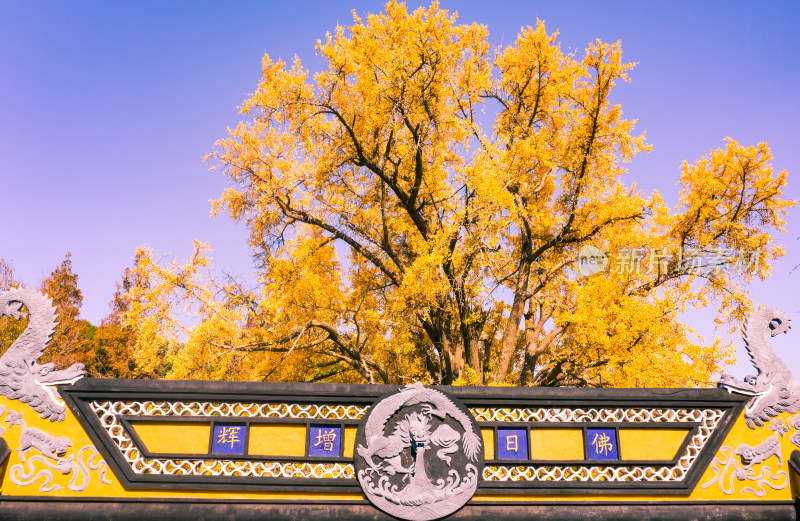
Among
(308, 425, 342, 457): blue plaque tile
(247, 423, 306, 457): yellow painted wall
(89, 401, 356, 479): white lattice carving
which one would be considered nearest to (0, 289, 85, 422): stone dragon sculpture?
(89, 401, 356, 479): white lattice carving

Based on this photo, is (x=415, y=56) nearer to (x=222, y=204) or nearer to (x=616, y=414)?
(x=222, y=204)

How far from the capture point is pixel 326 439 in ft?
17.9

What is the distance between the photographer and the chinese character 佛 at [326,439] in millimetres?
5445

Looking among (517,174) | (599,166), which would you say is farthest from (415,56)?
(599,166)

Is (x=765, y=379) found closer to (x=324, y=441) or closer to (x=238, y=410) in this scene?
(x=324, y=441)

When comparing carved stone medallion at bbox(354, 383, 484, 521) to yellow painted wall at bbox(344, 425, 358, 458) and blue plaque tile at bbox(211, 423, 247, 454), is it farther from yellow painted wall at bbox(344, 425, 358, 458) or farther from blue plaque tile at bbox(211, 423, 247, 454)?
blue plaque tile at bbox(211, 423, 247, 454)

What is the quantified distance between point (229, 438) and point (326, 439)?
0.91 m

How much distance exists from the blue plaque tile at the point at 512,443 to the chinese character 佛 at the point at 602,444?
27.3 inches

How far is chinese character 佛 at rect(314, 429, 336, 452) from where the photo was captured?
17.9 feet

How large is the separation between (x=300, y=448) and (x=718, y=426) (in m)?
4.16

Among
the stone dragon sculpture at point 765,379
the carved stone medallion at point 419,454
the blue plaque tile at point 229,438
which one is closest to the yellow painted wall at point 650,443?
the stone dragon sculpture at point 765,379

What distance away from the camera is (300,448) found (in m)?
5.45

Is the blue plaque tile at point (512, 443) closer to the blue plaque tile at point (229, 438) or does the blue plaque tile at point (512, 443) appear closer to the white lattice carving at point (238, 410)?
the white lattice carving at point (238, 410)

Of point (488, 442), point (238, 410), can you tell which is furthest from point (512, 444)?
point (238, 410)
